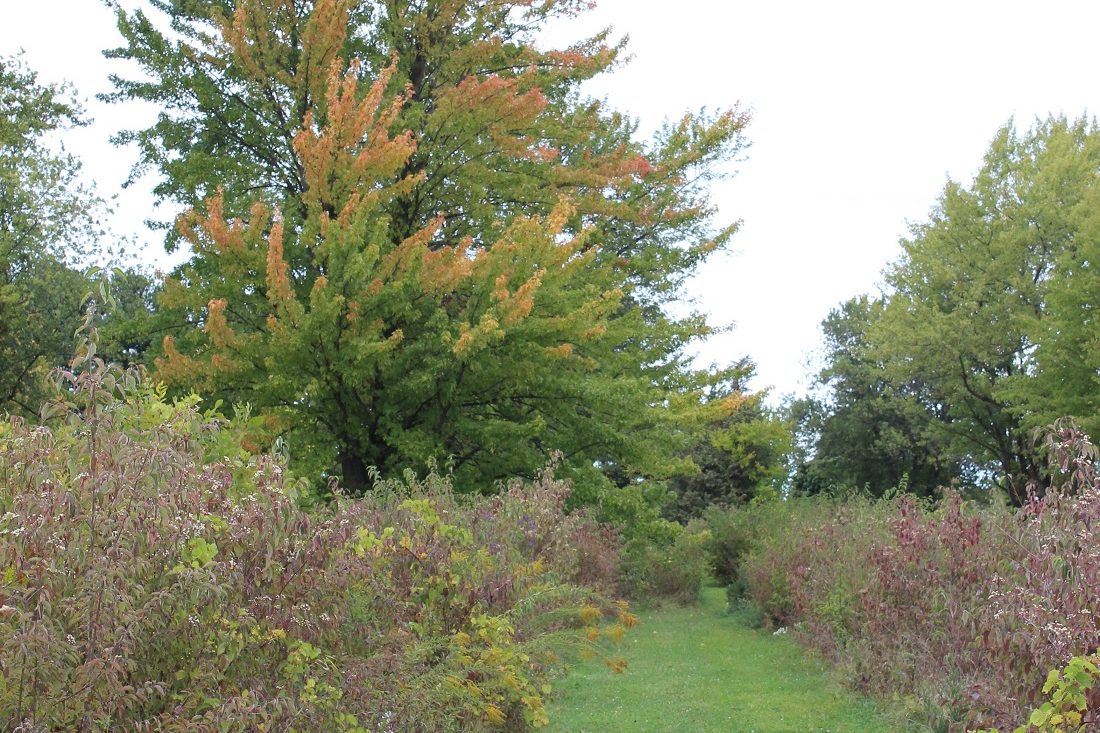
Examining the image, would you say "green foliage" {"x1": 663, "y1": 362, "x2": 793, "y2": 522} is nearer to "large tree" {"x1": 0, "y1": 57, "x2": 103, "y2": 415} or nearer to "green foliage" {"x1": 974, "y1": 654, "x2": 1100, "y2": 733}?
"large tree" {"x1": 0, "y1": 57, "x2": 103, "y2": 415}

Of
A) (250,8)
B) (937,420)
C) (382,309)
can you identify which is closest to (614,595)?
(382,309)

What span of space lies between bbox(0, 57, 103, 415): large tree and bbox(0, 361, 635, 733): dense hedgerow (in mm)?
20346

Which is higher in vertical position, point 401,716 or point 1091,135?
point 1091,135

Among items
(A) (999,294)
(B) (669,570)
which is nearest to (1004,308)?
(A) (999,294)

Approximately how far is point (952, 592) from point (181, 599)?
6.65m

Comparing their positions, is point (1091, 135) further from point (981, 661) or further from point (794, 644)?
point (981, 661)

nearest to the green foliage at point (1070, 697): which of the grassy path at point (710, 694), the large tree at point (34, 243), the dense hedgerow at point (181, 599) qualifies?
the dense hedgerow at point (181, 599)

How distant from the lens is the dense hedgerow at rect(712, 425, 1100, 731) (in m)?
5.00

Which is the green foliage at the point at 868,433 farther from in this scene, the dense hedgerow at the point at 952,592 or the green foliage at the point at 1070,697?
the green foliage at the point at 1070,697

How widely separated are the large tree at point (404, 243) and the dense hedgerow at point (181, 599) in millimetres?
6355

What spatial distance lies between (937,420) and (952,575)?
2830cm

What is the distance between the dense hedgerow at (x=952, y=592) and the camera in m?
5.00

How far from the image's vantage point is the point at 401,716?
16.0ft

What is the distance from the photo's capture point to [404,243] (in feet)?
40.3
